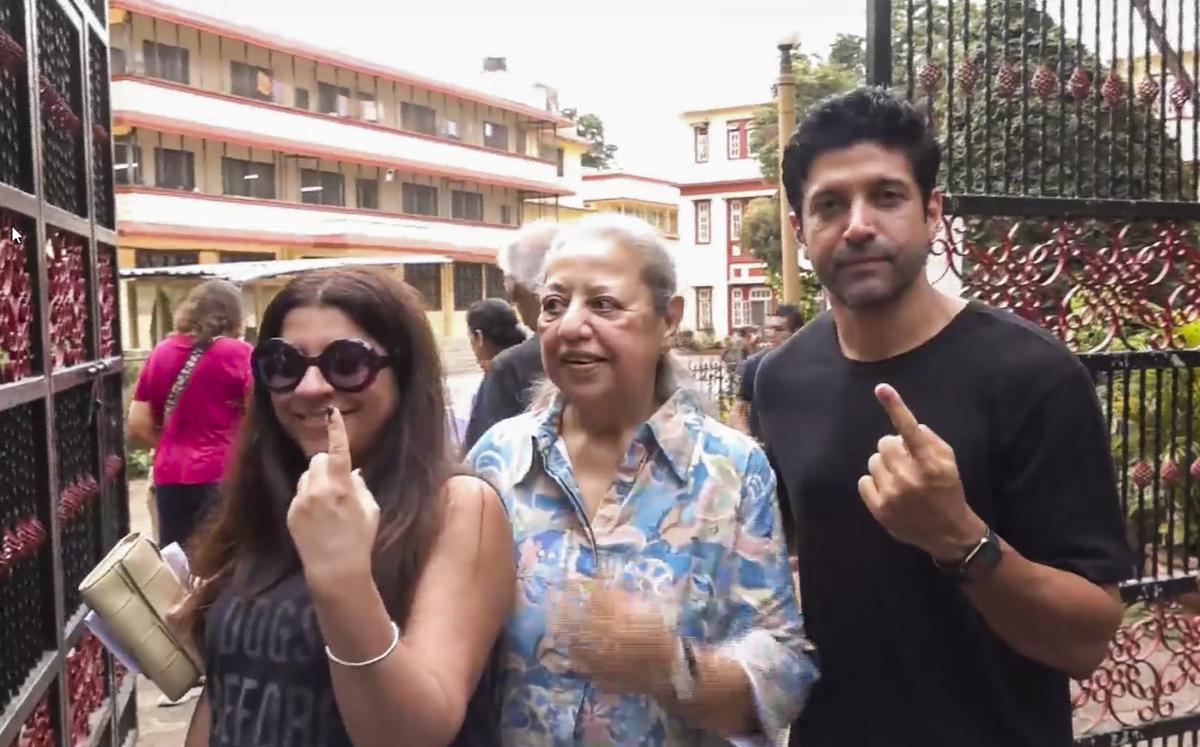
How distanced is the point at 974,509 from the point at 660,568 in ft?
1.68

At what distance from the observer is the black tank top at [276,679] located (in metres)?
1.54

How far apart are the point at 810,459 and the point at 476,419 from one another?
1.71m

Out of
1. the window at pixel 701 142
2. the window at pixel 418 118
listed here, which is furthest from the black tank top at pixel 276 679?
the window at pixel 701 142

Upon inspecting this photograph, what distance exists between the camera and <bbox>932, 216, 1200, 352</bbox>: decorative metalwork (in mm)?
2836

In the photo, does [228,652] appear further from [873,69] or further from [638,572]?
[873,69]

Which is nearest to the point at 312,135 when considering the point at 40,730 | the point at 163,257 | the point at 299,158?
the point at 299,158

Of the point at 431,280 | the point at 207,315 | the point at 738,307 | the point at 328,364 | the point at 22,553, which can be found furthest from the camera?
the point at 738,307

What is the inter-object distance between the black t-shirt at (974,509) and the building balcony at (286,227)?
2034 centimetres

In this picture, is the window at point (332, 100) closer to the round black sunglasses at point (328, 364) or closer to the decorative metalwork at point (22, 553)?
the decorative metalwork at point (22, 553)

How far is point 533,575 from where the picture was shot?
Result: 5.65 ft

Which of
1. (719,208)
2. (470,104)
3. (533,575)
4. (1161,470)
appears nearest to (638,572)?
(533,575)

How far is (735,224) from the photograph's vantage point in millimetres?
37219

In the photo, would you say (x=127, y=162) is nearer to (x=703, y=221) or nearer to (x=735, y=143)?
(x=703, y=221)

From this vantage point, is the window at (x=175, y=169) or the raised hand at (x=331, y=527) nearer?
the raised hand at (x=331, y=527)
